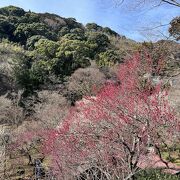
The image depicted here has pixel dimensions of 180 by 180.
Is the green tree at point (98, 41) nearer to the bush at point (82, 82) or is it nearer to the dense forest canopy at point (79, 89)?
the dense forest canopy at point (79, 89)

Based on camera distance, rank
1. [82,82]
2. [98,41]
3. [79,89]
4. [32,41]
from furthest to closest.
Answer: [32,41] < [98,41] < [82,82] < [79,89]

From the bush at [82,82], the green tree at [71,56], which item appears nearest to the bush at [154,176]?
the bush at [82,82]

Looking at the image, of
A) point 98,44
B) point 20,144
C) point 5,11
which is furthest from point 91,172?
point 5,11

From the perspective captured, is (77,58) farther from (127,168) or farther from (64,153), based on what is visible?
(127,168)

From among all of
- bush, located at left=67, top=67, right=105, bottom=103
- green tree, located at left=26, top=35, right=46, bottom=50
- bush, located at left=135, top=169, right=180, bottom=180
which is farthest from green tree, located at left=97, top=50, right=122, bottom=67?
bush, located at left=135, top=169, right=180, bottom=180

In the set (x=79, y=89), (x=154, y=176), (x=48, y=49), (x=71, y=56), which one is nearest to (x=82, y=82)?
(x=79, y=89)

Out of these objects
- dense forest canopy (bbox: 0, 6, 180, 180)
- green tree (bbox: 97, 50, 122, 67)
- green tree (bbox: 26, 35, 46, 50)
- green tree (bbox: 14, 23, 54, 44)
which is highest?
green tree (bbox: 14, 23, 54, 44)

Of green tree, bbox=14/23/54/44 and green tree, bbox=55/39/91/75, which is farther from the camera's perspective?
green tree, bbox=14/23/54/44

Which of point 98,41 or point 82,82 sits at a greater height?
point 98,41

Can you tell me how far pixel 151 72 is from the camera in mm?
13141

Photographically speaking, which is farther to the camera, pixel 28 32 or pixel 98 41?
pixel 28 32

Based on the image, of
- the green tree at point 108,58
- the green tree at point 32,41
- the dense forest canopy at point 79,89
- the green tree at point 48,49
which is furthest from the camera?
the green tree at point 32,41

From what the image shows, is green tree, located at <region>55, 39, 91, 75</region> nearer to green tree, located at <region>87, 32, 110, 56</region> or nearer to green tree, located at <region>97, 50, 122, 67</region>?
green tree, located at <region>97, 50, 122, 67</region>

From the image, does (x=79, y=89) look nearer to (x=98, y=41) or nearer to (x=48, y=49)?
(x=48, y=49)
